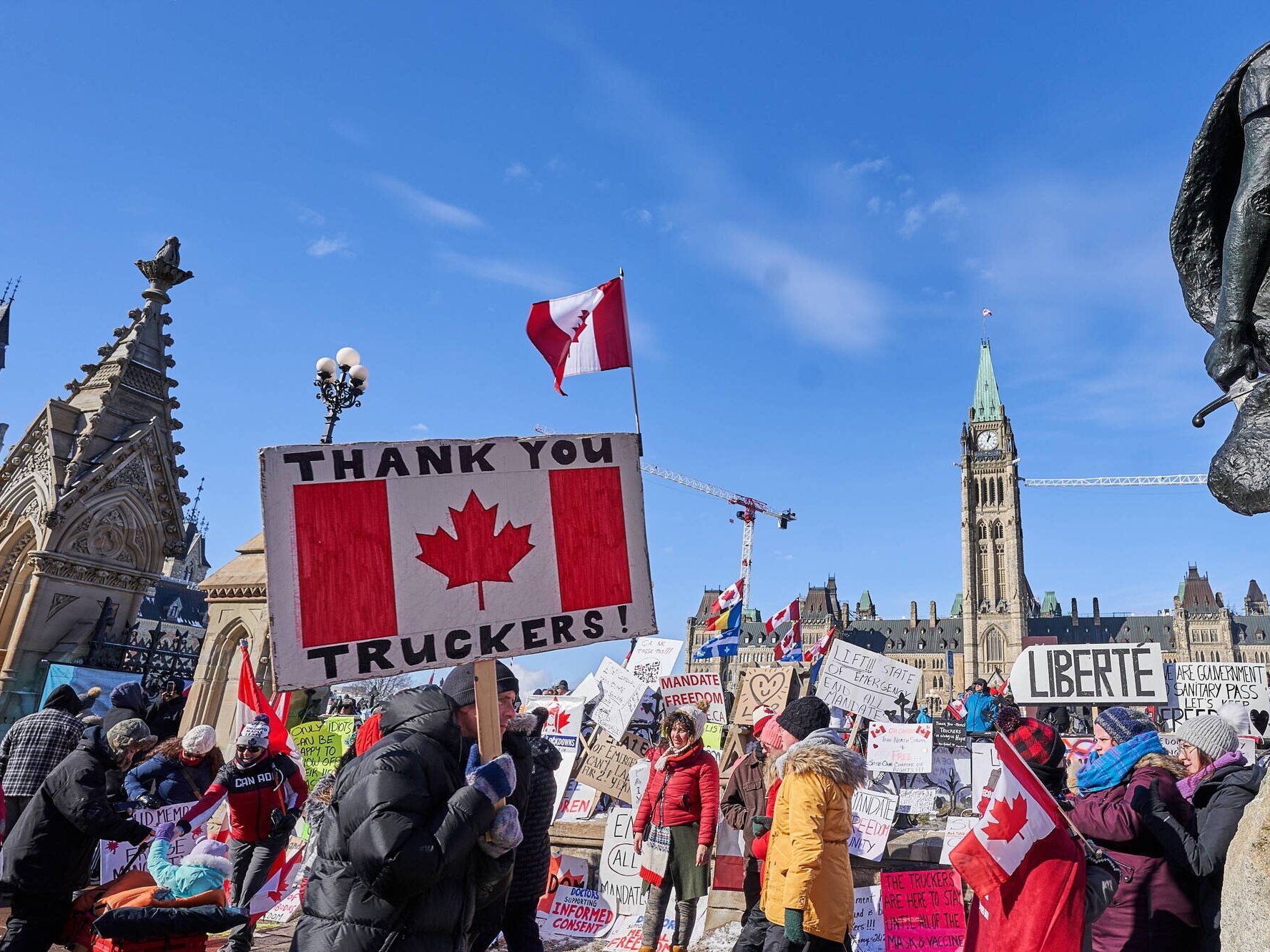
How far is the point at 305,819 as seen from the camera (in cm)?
895

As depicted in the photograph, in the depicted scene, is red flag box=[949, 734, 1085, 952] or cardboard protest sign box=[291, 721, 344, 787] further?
cardboard protest sign box=[291, 721, 344, 787]

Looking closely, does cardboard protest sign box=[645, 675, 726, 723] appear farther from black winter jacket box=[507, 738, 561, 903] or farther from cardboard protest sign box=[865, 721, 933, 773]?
black winter jacket box=[507, 738, 561, 903]

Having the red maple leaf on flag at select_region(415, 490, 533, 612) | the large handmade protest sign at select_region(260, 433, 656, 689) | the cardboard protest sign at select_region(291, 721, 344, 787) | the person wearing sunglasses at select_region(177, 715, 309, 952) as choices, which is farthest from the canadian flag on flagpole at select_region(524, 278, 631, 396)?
the cardboard protest sign at select_region(291, 721, 344, 787)

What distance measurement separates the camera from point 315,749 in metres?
9.51

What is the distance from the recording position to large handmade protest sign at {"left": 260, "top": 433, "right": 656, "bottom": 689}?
127 inches

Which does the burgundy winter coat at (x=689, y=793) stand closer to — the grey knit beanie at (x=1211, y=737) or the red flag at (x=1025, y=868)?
the red flag at (x=1025, y=868)

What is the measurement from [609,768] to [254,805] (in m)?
3.48

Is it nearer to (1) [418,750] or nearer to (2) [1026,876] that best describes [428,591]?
(1) [418,750]

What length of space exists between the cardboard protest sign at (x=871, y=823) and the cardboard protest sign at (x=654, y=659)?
3.99 m

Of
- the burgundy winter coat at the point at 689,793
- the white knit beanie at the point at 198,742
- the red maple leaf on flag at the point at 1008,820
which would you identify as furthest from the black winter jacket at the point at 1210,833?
the white knit beanie at the point at 198,742

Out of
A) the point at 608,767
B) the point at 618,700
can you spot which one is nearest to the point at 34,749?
the point at 608,767

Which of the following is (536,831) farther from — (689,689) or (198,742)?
(689,689)

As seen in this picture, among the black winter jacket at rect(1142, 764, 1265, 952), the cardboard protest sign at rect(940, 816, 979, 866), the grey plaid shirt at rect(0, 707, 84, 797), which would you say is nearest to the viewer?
the black winter jacket at rect(1142, 764, 1265, 952)

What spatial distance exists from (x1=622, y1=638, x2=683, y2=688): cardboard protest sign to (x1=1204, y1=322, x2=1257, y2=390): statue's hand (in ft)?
28.8
